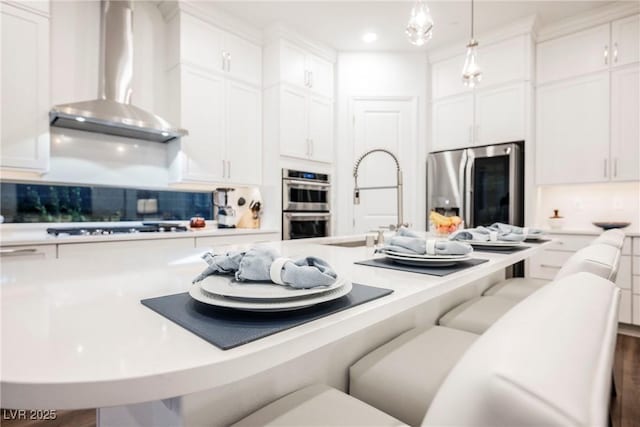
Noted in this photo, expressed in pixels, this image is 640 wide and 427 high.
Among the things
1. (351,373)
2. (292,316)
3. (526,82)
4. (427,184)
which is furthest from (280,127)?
(292,316)

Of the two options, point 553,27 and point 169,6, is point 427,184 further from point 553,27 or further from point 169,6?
point 169,6

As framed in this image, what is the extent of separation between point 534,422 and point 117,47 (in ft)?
11.2

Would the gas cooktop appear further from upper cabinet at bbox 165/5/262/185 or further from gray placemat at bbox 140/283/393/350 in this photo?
gray placemat at bbox 140/283/393/350

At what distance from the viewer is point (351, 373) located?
95 centimetres

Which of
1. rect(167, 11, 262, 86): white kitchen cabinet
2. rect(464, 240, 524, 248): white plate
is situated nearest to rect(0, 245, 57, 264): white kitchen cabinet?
rect(167, 11, 262, 86): white kitchen cabinet

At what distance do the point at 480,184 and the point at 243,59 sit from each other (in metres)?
2.72

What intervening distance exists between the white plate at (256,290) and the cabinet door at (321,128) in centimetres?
320

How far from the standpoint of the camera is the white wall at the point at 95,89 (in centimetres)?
262

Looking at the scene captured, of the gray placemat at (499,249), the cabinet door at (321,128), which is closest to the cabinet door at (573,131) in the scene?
the cabinet door at (321,128)

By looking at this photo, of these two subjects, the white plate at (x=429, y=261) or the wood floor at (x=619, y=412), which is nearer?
the white plate at (x=429, y=261)

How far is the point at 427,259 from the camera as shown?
0.98 meters

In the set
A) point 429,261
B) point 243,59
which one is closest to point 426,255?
point 429,261

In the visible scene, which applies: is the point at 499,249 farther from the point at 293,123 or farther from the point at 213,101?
the point at 213,101

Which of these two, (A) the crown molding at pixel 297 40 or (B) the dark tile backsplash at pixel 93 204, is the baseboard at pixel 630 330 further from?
(B) the dark tile backsplash at pixel 93 204
